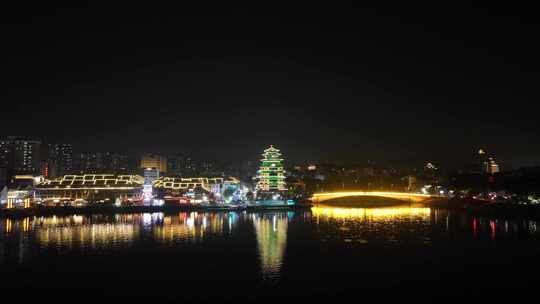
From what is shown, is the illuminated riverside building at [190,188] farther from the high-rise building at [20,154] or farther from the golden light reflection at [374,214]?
the high-rise building at [20,154]

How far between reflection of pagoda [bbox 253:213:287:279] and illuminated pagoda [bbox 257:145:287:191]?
19.4 metres

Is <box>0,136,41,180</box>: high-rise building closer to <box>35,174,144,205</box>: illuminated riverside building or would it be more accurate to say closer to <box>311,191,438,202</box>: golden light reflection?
<box>35,174,144,205</box>: illuminated riverside building

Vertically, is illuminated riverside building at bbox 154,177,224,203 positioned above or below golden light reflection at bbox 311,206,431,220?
above

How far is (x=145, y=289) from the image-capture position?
14.8 metres

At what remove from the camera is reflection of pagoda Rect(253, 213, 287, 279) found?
17531 millimetres

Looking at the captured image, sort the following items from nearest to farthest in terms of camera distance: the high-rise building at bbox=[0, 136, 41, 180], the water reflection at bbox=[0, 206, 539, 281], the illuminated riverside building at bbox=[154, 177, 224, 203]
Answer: the water reflection at bbox=[0, 206, 539, 281]
the illuminated riverside building at bbox=[154, 177, 224, 203]
the high-rise building at bbox=[0, 136, 41, 180]

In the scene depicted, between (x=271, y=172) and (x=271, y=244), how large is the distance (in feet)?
109

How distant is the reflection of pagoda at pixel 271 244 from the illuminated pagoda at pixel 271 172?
1940 cm

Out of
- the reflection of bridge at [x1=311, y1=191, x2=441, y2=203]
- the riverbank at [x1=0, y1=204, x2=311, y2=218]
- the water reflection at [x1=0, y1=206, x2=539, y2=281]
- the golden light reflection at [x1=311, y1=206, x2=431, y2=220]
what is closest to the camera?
the water reflection at [x1=0, y1=206, x2=539, y2=281]

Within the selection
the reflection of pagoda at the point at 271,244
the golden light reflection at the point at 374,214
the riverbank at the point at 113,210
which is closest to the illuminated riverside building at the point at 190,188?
the riverbank at the point at 113,210

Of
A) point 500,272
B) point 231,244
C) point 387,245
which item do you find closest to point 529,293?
point 500,272

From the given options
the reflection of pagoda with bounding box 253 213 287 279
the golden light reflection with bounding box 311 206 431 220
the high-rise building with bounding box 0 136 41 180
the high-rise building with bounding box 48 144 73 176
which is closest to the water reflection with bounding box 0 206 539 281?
the reflection of pagoda with bounding box 253 213 287 279

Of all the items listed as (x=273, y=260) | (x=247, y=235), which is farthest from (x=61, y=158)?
(x=273, y=260)

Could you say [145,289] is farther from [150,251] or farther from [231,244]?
[231,244]
